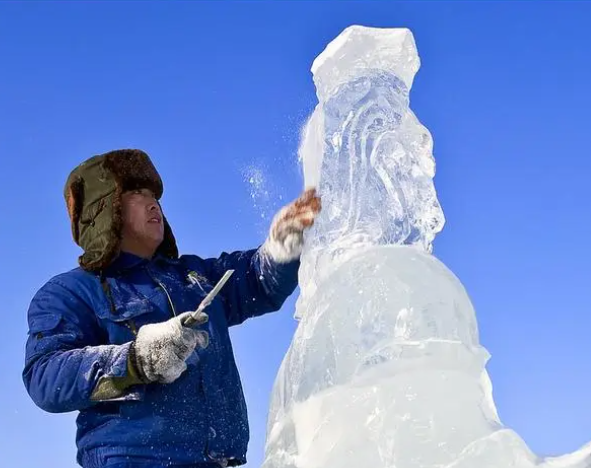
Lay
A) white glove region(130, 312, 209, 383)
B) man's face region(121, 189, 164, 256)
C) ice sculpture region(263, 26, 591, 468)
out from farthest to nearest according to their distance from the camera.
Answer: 1. man's face region(121, 189, 164, 256)
2. white glove region(130, 312, 209, 383)
3. ice sculpture region(263, 26, 591, 468)

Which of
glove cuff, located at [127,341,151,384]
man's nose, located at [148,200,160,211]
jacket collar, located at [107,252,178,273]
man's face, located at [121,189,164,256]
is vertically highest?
man's nose, located at [148,200,160,211]

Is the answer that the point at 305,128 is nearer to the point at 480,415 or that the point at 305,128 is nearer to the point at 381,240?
the point at 381,240

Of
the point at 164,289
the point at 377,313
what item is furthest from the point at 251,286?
the point at 377,313

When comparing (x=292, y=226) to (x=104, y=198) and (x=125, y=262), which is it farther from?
(x=104, y=198)

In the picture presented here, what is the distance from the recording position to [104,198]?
4137 mm

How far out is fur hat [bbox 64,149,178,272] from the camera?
13.0ft

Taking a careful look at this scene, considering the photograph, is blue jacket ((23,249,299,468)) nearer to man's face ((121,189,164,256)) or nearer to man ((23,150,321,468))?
man ((23,150,321,468))

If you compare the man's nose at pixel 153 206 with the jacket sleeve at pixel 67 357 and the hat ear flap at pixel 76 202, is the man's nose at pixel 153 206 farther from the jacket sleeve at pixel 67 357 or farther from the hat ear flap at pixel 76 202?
the jacket sleeve at pixel 67 357

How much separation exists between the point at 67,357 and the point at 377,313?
135 cm

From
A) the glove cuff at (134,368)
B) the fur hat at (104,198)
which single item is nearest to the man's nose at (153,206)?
the fur hat at (104,198)

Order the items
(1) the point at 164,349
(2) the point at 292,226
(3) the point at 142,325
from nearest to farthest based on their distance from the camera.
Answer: (1) the point at 164,349
(3) the point at 142,325
(2) the point at 292,226

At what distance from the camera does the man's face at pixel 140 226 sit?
412cm

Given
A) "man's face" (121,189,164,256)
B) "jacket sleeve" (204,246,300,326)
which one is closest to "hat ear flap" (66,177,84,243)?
"man's face" (121,189,164,256)

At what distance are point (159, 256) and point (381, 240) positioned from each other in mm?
1324
